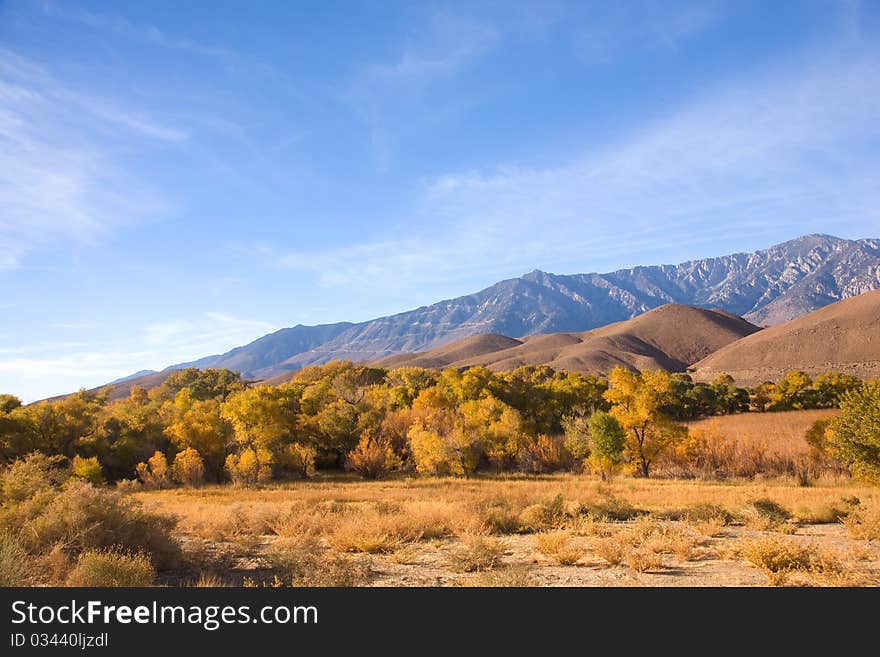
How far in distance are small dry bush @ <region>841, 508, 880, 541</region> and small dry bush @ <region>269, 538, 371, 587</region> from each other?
13729 millimetres

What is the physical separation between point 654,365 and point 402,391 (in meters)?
147

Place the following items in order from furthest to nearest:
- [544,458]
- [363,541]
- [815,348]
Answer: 1. [815,348]
2. [544,458]
3. [363,541]

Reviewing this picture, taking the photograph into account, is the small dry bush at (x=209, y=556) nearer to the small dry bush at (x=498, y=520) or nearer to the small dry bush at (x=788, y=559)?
the small dry bush at (x=498, y=520)

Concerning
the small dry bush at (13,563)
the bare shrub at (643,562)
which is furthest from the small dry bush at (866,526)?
the small dry bush at (13,563)

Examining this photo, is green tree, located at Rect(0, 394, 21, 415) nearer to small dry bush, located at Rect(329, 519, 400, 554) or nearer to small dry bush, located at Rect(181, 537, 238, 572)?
small dry bush, located at Rect(181, 537, 238, 572)

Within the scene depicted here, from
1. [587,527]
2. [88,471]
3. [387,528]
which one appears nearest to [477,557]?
[387,528]

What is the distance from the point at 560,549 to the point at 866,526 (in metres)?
9.26

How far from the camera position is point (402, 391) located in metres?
56.7

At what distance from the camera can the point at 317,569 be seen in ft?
33.6

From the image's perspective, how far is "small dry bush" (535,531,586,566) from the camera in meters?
11.7

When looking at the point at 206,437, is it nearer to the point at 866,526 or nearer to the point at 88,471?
the point at 88,471

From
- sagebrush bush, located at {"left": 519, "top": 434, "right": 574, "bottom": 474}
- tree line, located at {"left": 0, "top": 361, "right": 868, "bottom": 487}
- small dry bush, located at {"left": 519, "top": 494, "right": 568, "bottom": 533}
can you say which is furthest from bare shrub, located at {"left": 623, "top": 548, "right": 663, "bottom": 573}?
sagebrush bush, located at {"left": 519, "top": 434, "right": 574, "bottom": 474}
